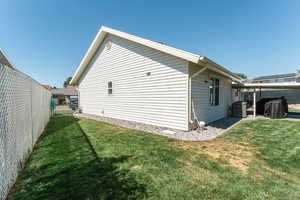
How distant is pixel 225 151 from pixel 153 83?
4.31m

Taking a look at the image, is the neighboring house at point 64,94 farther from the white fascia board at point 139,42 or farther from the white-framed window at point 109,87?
the white-framed window at point 109,87

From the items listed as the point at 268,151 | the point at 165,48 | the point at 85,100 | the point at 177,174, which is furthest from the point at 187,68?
the point at 85,100

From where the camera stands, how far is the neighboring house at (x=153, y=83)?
5.88 m

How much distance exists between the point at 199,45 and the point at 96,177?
17.2 metres

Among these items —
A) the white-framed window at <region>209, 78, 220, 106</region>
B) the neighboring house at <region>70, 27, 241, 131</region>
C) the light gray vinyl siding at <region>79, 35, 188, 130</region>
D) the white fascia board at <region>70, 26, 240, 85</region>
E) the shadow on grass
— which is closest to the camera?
the shadow on grass

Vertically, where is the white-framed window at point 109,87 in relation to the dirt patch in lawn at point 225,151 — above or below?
above

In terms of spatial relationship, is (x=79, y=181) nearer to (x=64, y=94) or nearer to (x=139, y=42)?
(x=139, y=42)

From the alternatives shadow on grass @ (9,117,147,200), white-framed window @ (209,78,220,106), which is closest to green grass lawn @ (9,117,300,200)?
shadow on grass @ (9,117,147,200)

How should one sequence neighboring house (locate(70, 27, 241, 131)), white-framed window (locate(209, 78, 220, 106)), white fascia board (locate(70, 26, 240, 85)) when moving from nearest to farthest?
white fascia board (locate(70, 26, 240, 85)) → neighboring house (locate(70, 27, 241, 131)) → white-framed window (locate(209, 78, 220, 106))

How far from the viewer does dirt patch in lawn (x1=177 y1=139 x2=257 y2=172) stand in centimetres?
316

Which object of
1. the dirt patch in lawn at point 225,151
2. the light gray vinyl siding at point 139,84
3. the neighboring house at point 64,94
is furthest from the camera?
the neighboring house at point 64,94

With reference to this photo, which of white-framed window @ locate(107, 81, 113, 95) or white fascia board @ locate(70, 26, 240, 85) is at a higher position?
white fascia board @ locate(70, 26, 240, 85)

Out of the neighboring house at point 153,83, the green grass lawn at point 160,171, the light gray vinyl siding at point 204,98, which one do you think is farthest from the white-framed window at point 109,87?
the light gray vinyl siding at point 204,98

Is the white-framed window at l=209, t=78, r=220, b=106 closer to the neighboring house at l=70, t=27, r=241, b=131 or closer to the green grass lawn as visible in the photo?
the neighboring house at l=70, t=27, r=241, b=131
